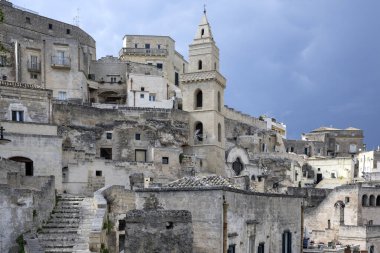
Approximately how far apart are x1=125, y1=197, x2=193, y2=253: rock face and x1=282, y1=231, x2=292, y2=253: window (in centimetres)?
1260

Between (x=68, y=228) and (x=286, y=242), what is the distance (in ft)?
29.9

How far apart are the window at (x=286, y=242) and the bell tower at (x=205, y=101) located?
21652 mm

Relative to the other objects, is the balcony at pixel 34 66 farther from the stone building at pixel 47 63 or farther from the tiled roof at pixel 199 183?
the tiled roof at pixel 199 183

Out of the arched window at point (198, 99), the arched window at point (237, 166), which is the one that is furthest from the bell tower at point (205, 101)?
the arched window at point (237, 166)

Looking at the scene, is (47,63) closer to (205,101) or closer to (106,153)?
(106,153)

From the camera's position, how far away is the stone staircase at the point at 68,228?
1706 cm

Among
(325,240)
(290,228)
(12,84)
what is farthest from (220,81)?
(290,228)

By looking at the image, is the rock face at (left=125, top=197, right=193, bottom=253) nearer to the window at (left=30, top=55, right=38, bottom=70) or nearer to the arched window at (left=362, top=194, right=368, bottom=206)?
the arched window at (left=362, top=194, right=368, bottom=206)

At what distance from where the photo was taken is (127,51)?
5941 centimetres

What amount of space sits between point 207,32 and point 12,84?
20926mm

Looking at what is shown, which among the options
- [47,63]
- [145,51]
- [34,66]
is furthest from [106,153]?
[145,51]

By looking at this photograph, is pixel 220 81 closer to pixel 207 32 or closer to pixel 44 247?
pixel 207 32

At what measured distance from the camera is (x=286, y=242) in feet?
70.9

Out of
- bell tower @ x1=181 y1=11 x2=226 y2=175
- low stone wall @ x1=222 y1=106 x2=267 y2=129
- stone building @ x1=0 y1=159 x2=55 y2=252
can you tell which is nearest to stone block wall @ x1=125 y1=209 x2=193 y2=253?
stone building @ x1=0 y1=159 x2=55 y2=252
